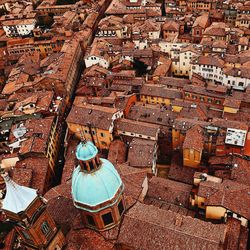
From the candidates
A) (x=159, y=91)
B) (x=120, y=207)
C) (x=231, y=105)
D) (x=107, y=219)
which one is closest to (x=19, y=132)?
(x=159, y=91)

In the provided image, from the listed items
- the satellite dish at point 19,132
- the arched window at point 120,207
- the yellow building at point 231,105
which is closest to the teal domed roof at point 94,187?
the arched window at point 120,207

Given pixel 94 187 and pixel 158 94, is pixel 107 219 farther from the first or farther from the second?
pixel 158 94

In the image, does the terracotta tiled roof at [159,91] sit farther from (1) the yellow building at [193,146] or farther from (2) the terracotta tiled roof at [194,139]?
(1) the yellow building at [193,146]

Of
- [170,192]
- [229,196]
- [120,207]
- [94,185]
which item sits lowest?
[170,192]

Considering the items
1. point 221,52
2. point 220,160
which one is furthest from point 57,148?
point 221,52

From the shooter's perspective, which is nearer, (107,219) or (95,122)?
(107,219)

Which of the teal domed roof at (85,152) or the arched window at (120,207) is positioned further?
the arched window at (120,207)

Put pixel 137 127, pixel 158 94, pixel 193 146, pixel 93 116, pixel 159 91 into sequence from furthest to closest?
pixel 159 91 → pixel 158 94 → pixel 93 116 → pixel 137 127 → pixel 193 146

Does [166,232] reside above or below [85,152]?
below
